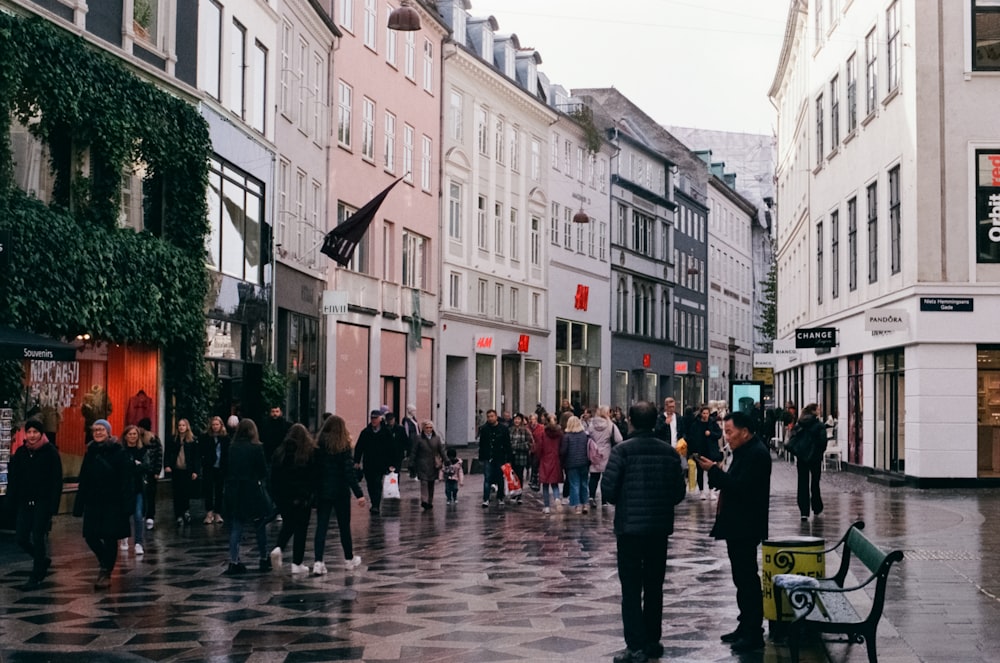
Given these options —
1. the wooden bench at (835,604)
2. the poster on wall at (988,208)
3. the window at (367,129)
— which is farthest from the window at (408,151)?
the wooden bench at (835,604)

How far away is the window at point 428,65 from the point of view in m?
48.1

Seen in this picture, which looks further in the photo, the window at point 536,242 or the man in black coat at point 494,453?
the window at point 536,242

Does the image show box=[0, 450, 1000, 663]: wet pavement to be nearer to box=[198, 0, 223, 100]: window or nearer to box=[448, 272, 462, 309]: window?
box=[198, 0, 223, 100]: window

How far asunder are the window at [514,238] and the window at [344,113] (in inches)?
694

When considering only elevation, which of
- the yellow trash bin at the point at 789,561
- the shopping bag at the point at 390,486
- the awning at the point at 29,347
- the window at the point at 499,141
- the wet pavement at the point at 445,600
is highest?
the window at the point at 499,141

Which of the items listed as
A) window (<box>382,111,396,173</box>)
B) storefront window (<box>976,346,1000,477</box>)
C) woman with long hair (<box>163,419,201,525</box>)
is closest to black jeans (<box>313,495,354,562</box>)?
woman with long hair (<box>163,419,201,525</box>)

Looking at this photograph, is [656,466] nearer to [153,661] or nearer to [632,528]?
[632,528]

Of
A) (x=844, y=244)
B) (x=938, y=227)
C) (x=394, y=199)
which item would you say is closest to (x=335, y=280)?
(x=394, y=199)

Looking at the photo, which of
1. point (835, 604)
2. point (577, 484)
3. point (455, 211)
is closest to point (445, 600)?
point (835, 604)

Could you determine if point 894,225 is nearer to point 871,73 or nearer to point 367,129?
point 871,73

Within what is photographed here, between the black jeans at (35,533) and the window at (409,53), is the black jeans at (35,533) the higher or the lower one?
the lower one

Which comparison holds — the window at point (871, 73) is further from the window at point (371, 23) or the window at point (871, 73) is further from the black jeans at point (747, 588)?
the black jeans at point (747, 588)

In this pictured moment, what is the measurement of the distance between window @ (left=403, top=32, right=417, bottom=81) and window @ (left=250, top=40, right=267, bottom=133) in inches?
531

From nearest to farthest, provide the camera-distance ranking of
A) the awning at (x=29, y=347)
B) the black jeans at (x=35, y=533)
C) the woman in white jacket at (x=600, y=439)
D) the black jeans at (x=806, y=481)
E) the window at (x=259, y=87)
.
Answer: the black jeans at (x=35, y=533), the awning at (x=29, y=347), the black jeans at (x=806, y=481), the woman in white jacket at (x=600, y=439), the window at (x=259, y=87)
